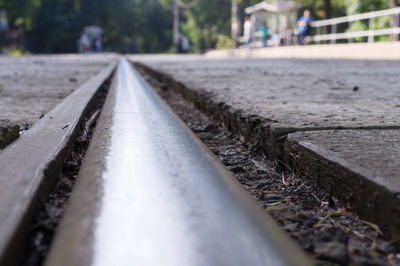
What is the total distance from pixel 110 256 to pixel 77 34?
51.5 m

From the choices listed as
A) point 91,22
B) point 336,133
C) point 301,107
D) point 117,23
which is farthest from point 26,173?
point 117,23

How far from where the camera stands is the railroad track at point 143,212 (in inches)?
22.0

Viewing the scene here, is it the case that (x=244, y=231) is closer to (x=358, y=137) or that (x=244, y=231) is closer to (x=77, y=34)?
(x=358, y=137)

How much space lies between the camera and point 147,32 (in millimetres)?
58062

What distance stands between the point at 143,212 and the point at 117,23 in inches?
2198

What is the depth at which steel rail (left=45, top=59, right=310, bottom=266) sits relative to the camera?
554mm

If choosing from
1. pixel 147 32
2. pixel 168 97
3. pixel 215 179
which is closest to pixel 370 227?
pixel 215 179

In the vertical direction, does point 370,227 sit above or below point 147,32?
below

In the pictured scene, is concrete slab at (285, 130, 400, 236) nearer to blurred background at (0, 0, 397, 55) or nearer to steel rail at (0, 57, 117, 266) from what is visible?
steel rail at (0, 57, 117, 266)

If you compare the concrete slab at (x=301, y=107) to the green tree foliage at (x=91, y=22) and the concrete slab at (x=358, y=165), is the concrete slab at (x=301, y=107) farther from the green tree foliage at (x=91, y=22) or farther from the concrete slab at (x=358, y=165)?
the green tree foliage at (x=91, y=22)

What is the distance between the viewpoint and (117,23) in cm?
5434

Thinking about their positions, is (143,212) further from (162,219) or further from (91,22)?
(91,22)

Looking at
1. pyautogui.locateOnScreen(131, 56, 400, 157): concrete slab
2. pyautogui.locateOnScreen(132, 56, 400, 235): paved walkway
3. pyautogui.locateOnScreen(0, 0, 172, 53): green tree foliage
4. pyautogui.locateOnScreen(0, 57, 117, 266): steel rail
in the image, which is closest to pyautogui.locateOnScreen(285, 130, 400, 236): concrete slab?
pyautogui.locateOnScreen(132, 56, 400, 235): paved walkway

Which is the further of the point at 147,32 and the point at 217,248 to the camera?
the point at 147,32
